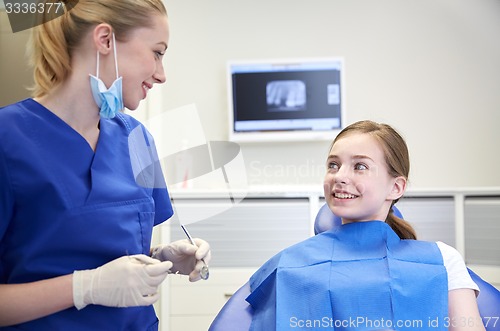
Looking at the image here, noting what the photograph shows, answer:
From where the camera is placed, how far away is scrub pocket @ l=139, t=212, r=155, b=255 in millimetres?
1223

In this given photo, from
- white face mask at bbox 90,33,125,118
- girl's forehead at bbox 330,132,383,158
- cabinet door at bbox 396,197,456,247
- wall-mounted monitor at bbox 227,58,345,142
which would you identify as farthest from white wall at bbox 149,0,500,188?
white face mask at bbox 90,33,125,118

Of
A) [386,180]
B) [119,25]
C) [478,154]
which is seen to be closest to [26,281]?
[119,25]

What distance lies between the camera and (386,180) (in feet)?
4.57

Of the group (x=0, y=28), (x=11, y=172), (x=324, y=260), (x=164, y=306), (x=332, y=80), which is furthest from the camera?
(x=332, y=80)

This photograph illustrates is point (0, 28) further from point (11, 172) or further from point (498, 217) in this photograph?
point (498, 217)

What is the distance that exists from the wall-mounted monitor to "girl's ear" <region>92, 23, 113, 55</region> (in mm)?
1947

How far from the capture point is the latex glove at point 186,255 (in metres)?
1.21

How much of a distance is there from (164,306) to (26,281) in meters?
1.53

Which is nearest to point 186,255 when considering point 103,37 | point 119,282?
point 119,282

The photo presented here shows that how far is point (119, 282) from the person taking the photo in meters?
1.06

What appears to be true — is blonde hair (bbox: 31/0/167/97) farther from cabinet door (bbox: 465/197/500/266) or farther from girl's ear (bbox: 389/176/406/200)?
cabinet door (bbox: 465/197/500/266)

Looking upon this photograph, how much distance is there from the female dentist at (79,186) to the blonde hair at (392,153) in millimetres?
521

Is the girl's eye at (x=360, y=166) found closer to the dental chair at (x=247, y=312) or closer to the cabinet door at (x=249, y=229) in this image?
the dental chair at (x=247, y=312)

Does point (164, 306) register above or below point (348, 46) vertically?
below
